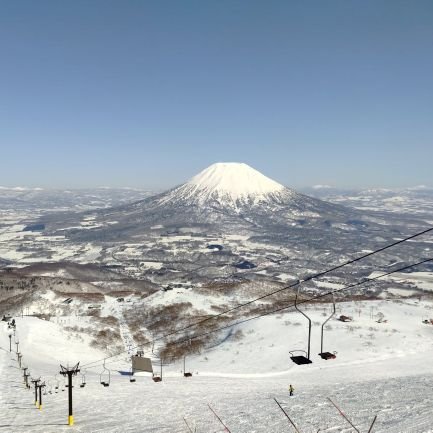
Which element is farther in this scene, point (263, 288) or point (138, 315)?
point (263, 288)

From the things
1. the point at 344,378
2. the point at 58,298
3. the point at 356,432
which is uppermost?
the point at 356,432

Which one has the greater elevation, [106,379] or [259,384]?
[259,384]

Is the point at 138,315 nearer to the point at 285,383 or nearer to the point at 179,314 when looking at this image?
the point at 179,314

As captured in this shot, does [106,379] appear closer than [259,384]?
No

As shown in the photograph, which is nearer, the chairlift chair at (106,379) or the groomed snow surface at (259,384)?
the groomed snow surface at (259,384)

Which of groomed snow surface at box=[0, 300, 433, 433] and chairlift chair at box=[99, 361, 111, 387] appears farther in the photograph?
chairlift chair at box=[99, 361, 111, 387]

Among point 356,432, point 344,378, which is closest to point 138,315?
point 344,378

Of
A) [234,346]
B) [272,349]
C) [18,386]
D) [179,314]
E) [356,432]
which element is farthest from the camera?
[179,314]

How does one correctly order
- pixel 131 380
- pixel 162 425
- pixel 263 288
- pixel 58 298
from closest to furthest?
1. pixel 162 425
2. pixel 131 380
3. pixel 58 298
4. pixel 263 288
